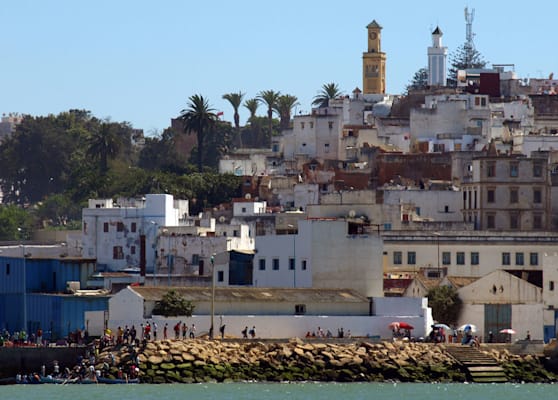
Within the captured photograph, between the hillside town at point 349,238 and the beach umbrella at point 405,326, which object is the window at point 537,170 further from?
the beach umbrella at point 405,326

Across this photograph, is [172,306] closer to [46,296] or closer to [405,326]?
[46,296]

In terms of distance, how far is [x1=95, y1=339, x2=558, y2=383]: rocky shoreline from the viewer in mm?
87688

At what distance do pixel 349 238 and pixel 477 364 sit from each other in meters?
10.4

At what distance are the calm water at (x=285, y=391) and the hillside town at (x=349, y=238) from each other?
645cm

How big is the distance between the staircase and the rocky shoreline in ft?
1.01

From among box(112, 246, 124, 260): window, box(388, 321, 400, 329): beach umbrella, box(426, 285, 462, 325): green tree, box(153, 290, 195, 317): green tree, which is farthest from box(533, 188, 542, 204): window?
box(153, 290, 195, 317): green tree

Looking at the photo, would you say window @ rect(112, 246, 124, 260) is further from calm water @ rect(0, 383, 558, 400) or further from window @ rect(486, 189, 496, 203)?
calm water @ rect(0, 383, 558, 400)

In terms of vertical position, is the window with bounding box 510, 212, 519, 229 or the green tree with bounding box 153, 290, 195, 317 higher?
the window with bounding box 510, 212, 519, 229

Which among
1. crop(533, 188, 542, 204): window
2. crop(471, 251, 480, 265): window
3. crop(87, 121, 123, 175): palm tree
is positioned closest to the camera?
crop(471, 251, 480, 265): window

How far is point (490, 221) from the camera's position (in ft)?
385

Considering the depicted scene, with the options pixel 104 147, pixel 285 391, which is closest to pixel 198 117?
pixel 104 147

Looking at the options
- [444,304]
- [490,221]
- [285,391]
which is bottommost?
[285,391]

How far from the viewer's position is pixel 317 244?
98.3 metres

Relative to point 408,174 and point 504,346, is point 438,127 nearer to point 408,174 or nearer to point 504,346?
point 408,174
